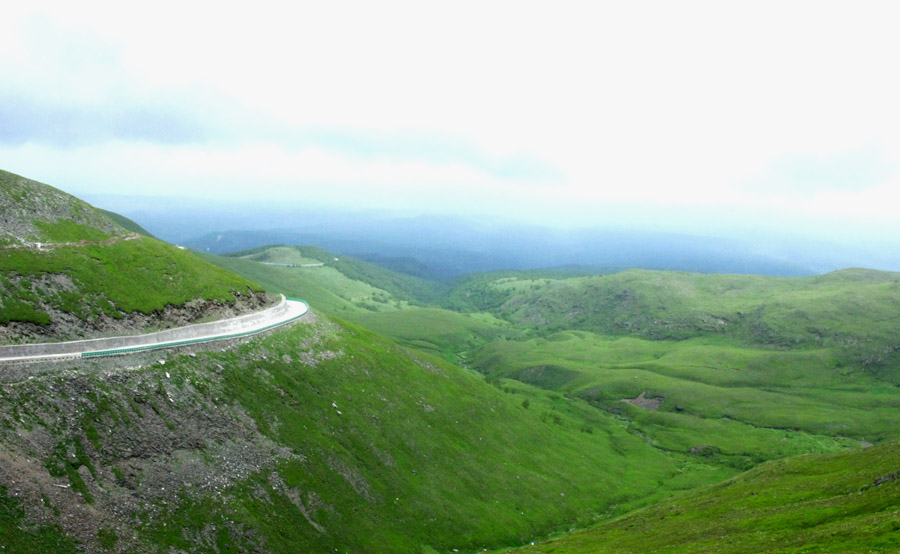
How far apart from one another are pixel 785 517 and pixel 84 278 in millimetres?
105829

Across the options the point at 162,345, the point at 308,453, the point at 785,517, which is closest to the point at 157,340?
the point at 162,345

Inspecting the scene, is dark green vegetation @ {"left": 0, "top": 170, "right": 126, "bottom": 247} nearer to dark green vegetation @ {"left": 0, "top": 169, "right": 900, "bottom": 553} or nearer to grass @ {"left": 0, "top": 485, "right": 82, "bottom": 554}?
dark green vegetation @ {"left": 0, "top": 169, "right": 900, "bottom": 553}

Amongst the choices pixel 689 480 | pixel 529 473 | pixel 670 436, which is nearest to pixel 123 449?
pixel 529 473

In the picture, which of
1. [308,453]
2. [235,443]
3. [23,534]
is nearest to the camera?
[23,534]

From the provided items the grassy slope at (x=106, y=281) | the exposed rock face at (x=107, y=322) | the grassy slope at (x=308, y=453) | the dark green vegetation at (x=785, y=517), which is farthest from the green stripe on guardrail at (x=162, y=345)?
the dark green vegetation at (x=785, y=517)

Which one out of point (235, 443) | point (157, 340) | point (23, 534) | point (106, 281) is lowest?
point (235, 443)

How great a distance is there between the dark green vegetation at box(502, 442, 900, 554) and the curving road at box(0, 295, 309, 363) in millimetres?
63238

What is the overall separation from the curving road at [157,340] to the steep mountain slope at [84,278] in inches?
115

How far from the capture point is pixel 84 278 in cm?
8406

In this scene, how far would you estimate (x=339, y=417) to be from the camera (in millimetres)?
97250

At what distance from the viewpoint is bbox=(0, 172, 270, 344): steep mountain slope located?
7388 cm

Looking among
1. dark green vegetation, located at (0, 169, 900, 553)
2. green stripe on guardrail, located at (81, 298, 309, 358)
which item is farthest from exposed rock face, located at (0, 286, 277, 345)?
green stripe on guardrail, located at (81, 298, 309, 358)

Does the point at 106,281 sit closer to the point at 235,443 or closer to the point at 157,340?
the point at 157,340

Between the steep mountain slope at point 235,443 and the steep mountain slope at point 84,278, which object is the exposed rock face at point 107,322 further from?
the steep mountain slope at point 235,443
